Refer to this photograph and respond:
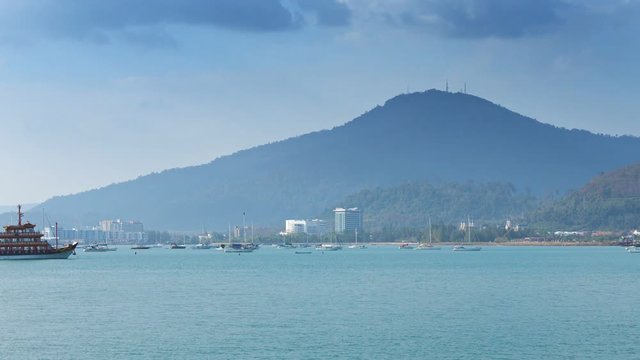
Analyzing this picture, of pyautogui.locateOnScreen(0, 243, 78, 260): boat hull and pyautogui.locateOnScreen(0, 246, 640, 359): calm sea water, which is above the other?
pyautogui.locateOnScreen(0, 243, 78, 260): boat hull

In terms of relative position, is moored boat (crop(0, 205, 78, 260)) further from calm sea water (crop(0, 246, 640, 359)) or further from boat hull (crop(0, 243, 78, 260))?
calm sea water (crop(0, 246, 640, 359))

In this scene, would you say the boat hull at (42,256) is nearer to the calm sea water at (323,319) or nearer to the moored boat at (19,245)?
the moored boat at (19,245)

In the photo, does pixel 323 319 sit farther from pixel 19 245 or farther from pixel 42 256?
pixel 42 256

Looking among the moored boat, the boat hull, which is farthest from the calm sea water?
the boat hull

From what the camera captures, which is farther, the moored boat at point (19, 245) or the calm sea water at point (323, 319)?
the moored boat at point (19, 245)

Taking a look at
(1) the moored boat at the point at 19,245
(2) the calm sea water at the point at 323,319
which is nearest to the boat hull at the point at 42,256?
(1) the moored boat at the point at 19,245

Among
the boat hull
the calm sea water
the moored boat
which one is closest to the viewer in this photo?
the calm sea water

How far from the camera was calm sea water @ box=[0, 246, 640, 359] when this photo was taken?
5941 cm

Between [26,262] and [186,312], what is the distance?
100 metres

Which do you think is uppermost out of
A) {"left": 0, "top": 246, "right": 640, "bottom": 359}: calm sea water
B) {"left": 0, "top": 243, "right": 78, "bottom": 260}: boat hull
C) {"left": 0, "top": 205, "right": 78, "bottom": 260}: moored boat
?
{"left": 0, "top": 205, "right": 78, "bottom": 260}: moored boat

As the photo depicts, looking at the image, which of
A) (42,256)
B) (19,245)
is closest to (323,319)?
(19,245)

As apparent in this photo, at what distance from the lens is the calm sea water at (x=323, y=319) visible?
195ft

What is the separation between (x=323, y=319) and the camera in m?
73.7

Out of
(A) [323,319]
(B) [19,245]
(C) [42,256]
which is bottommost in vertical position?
(A) [323,319]
